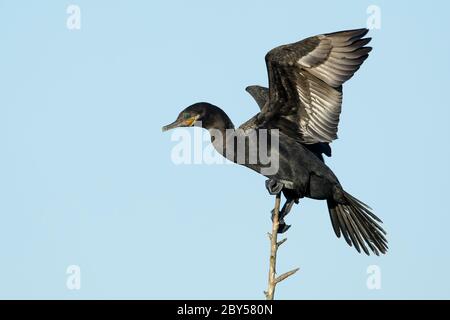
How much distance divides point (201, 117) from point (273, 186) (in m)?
1.11

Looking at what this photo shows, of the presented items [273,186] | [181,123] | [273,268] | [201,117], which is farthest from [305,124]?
[273,268]

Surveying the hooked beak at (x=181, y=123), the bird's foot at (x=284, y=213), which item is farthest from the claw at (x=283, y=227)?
the hooked beak at (x=181, y=123)

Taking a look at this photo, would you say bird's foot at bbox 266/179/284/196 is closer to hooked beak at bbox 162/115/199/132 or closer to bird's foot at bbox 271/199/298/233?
bird's foot at bbox 271/199/298/233

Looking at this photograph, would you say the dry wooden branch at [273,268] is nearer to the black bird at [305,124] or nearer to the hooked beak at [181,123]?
the black bird at [305,124]

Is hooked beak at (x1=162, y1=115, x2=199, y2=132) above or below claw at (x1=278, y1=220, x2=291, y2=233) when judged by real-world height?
above

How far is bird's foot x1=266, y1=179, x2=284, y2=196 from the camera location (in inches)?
425

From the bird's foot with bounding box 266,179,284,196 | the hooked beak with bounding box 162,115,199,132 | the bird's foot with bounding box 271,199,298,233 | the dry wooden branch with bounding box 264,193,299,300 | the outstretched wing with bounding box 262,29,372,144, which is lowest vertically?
the dry wooden branch with bounding box 264,193,299,300

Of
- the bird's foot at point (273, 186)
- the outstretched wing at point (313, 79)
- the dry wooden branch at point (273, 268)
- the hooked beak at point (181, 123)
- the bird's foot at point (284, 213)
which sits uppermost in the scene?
the outstretched wing at point (313, 79)

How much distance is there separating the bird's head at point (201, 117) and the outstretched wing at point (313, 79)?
1.56ft

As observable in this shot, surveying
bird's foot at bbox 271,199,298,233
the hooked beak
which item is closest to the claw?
bird's foot at bbox 271,199,298,233

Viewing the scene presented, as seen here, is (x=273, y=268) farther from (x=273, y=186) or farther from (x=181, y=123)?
(x=181, y=123)

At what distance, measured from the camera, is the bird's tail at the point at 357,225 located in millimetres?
11258

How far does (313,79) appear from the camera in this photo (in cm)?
1098
